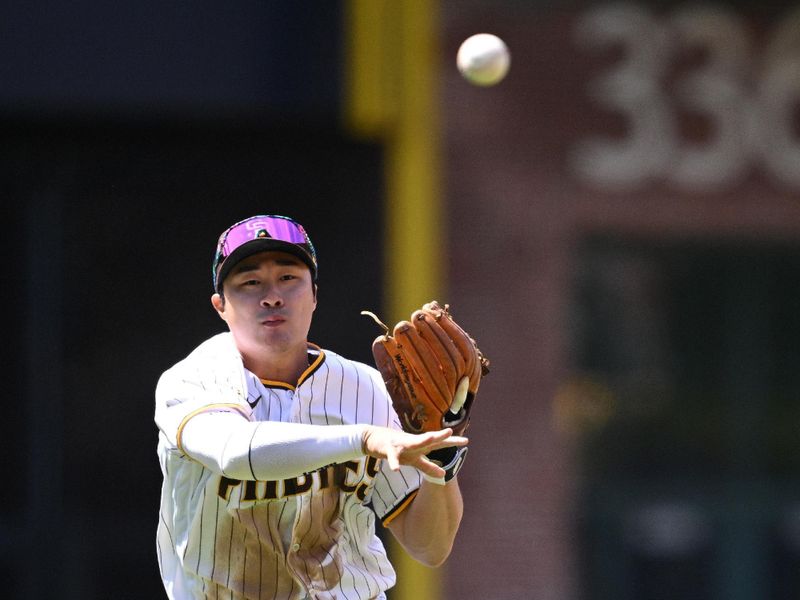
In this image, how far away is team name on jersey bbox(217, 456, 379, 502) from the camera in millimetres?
3334

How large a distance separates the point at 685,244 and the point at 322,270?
2.15 meters

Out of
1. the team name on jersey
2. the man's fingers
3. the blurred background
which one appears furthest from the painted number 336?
the man's fingers

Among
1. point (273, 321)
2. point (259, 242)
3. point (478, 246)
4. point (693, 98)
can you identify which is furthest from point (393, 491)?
point (693, 98)

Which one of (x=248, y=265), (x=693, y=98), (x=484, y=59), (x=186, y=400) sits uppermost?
(x=693, y=98)

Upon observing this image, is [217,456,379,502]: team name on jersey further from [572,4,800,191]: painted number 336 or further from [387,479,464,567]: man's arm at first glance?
[572,4,800,191]: painted number 336

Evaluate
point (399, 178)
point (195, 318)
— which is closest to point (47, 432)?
point (195, 318)

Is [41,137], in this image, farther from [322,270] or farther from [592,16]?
[592,16]

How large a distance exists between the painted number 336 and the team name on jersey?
5.29m

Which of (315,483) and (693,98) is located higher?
(693,98)

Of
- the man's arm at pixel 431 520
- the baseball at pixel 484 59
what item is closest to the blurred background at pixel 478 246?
the baseball at pixel 484 59

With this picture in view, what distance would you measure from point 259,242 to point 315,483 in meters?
0.52

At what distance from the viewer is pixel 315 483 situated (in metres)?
3.42

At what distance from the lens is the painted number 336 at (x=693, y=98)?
862 centimetres

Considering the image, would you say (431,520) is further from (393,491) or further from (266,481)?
(266,481)
